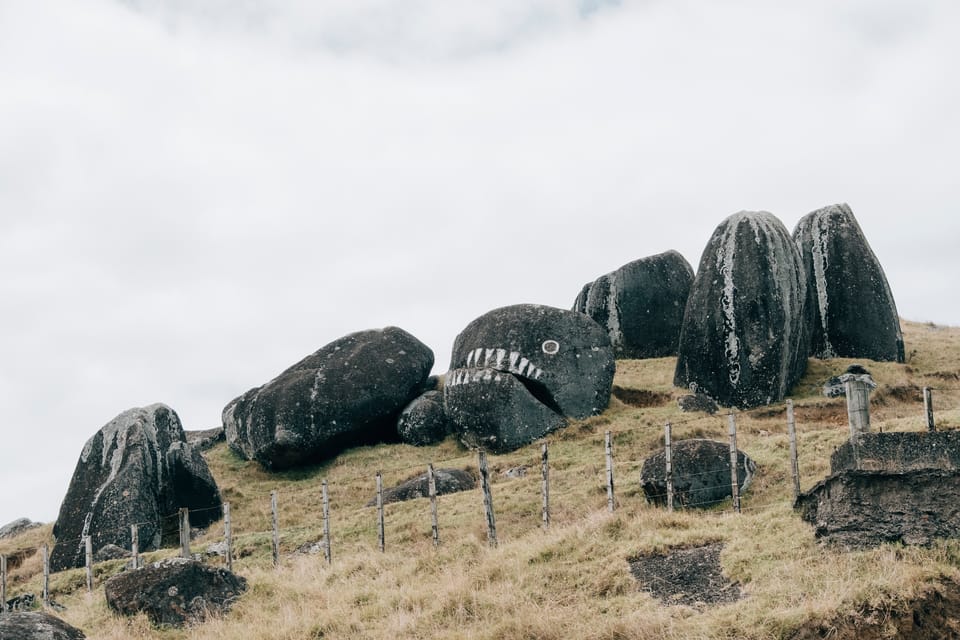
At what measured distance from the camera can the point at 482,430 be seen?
28.4 m

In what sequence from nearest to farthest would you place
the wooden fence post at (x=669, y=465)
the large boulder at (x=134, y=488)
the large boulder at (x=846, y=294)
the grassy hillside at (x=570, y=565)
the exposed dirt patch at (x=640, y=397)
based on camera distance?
1. the grassy hillside at (x=570, y=565)
2. the wooden fence post at (x=669, y=465)
3. the large boulder at (x=134, y=488)
4. the exposed dirt patch at (x=640, y=397)
5. the large boulder at (x=846, y=294)

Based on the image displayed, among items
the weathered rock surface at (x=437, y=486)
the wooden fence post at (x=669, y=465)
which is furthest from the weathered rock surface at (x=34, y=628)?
the weathered rock surface at (x=437, y=486)

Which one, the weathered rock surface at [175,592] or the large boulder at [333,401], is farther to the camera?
the large boulder at [333,401]

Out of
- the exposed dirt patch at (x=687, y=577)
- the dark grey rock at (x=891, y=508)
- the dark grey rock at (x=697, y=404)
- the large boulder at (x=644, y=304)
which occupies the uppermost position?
the large boulder at (x=644, y=304)

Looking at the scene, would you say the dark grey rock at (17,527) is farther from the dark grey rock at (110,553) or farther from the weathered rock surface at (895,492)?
the weathered rock surface at (895,492)

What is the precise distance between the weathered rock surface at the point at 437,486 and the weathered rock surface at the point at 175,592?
721 cm

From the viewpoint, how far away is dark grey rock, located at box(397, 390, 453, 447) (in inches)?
1209

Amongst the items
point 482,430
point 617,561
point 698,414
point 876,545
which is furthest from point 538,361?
point 876,545

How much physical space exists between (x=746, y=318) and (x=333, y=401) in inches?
480

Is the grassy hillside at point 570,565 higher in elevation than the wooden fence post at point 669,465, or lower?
lower

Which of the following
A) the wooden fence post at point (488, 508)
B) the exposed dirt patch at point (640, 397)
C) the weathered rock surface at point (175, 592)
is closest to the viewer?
the weathered rock surface at point (175, 592)

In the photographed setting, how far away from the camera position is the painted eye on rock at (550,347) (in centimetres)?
3022

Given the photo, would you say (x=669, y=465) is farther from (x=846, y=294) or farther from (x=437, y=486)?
(x=846, y=294)

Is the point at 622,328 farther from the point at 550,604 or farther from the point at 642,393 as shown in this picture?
the point at 550,604
